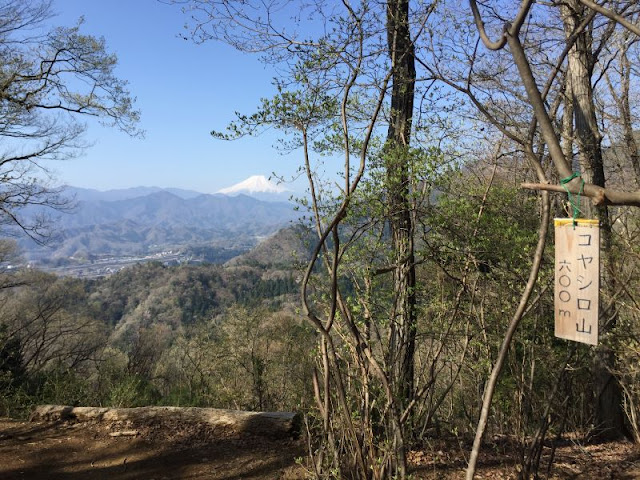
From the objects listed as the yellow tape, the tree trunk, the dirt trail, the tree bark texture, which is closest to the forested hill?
→ the tree bark texture

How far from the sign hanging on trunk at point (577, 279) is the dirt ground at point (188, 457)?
2.17 meters

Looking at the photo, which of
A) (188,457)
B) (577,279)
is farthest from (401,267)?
(188,457)

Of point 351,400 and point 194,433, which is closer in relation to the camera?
point 351,400

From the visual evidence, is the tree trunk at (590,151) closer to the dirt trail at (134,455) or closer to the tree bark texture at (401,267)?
the tree bark texture at (401,267)

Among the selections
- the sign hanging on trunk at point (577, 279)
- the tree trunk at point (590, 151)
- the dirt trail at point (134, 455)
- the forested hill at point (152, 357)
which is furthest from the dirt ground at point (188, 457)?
the sign hanging on trunk at point (577, 279)

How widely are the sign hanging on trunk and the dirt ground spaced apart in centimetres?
217

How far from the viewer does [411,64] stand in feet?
12.2

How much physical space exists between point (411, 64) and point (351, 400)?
281 cm

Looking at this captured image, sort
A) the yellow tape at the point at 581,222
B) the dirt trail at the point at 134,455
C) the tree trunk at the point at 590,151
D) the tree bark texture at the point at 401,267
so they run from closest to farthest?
the yellow tape at the point at 581,222 < the tree bark texture at the point at 401,267 < the dirt trail at the point at 134,455 < the tree trunk at the point at 590,151

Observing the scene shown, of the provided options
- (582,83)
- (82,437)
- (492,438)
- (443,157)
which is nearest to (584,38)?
(582,83)

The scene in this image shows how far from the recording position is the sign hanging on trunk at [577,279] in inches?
57.3

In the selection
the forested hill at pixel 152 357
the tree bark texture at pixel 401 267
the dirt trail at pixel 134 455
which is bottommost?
the forested hill at pixel 152 357

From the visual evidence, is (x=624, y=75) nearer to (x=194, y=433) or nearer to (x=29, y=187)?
(x=194, y=433)

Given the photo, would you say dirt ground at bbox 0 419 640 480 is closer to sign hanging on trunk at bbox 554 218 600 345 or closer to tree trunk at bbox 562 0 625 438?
tree trunk at bbox 562 0 625 438
